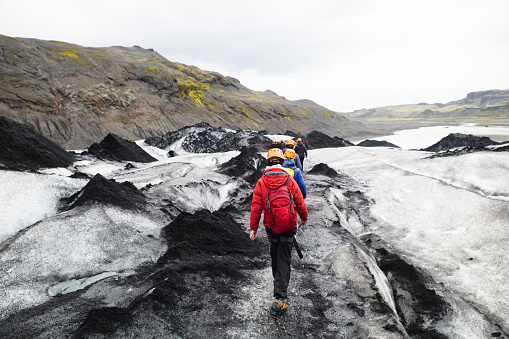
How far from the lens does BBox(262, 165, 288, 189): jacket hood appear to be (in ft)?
12.6

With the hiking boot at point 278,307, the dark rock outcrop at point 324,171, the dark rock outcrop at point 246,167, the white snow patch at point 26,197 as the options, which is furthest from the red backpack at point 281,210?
the dark rock outcrop at point 324,171

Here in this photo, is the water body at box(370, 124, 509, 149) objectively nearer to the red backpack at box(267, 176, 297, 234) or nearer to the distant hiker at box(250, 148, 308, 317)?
the distant hiker at box(250, 148, 308, 317)

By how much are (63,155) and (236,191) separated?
922 centimetres

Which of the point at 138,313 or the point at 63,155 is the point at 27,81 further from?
the point at 138,313

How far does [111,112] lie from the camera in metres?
41.5

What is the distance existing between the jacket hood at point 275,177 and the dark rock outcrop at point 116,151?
55.9 ft

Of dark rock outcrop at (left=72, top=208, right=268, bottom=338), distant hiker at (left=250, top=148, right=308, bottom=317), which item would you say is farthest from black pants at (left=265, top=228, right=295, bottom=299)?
dark rock outcrop at (left=72, top=208, right=268, bottom=338)

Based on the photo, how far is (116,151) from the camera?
1925 cm

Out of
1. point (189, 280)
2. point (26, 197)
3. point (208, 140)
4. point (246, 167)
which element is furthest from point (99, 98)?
point (189, 280)

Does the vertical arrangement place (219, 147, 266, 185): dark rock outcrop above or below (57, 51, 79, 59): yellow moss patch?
below

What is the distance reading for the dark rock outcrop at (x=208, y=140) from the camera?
28000 millimetres

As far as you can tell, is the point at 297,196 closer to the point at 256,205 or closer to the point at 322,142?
the point at 256,205

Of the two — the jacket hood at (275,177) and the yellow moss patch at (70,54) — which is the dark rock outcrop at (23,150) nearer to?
the jacket hood at (275,177)

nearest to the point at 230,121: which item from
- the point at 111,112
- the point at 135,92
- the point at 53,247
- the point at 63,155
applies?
the point at 135,92
